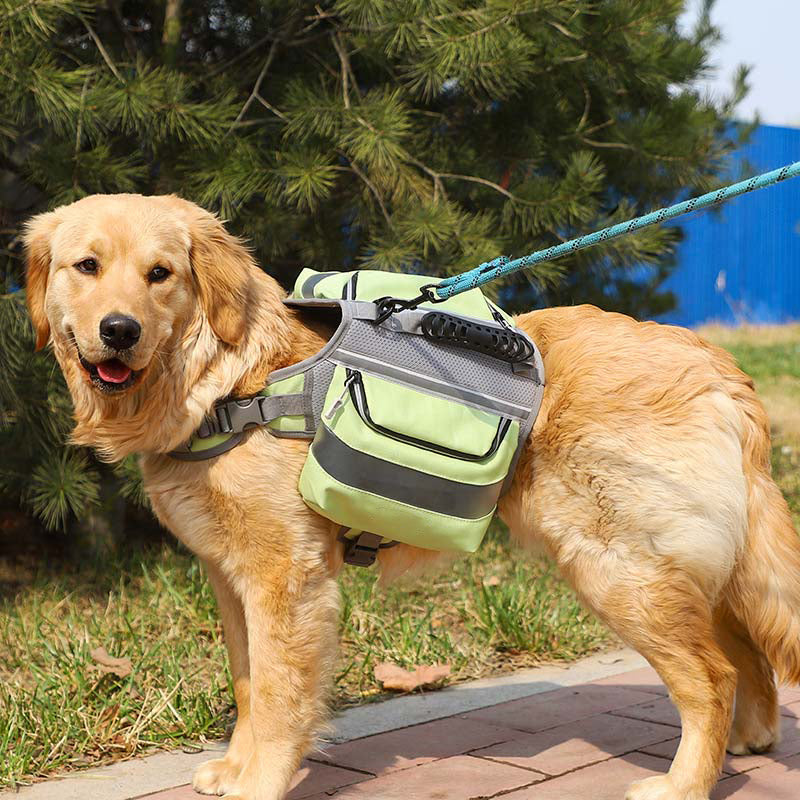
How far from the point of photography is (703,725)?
9.56 feet

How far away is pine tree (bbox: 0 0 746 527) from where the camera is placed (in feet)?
15.6

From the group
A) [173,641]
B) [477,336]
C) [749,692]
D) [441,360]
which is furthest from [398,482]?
[173,641]

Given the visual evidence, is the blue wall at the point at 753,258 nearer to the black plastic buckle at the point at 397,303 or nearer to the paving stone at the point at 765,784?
the paving stone at the point at 765,784

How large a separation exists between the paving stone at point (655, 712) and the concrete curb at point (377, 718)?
1.02 feet

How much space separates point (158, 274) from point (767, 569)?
76.9 inches

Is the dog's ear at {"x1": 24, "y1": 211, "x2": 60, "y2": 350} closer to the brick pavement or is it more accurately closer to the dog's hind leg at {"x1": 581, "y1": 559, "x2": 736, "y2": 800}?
the brick pavement

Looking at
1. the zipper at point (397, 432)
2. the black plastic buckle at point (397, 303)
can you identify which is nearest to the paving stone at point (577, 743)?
the zipper at point (397, 432)

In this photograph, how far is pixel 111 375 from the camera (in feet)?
9.20

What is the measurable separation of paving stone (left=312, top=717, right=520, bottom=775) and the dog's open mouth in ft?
4.53

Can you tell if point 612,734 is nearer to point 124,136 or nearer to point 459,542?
point 459,542

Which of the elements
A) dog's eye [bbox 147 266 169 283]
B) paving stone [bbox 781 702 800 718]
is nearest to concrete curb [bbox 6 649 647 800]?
paving stone [bbox 781 702 800 718]

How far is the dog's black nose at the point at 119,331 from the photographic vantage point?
106 inches

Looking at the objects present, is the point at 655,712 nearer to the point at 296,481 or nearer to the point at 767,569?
the point at 767,569

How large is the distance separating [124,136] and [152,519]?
7.46 feet
